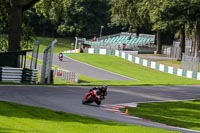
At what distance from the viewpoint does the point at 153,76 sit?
182 ft

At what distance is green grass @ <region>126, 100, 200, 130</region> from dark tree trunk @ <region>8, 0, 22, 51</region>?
14549 millimetres

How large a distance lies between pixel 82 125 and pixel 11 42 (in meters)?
24.1

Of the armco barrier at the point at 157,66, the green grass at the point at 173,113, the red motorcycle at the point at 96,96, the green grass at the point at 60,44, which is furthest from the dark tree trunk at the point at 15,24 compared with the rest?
the green grass at the point at 60,44

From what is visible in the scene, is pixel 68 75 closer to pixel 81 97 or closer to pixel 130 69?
pixel 130 69

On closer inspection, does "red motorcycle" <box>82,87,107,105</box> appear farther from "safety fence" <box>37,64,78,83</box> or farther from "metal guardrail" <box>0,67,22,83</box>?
"safety fence" <box>37,64,78,83</box>

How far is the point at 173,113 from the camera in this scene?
23.8 metres

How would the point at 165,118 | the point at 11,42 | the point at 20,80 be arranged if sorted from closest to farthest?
the point at 165,118
the point at 20,80
the point at 11,42

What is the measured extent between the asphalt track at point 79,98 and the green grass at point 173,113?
1217mm

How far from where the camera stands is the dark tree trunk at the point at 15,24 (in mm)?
36875

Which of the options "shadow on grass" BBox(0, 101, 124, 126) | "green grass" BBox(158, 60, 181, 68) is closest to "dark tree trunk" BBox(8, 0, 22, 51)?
"shadow on grass" BBox(0, 101, 124, 126)

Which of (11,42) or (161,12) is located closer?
(11,42)

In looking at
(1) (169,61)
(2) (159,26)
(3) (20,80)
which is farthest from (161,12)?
(3) (20,80)

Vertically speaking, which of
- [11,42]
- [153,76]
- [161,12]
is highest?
[161,12]

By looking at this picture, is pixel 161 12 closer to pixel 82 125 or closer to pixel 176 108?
pixel 176 108
